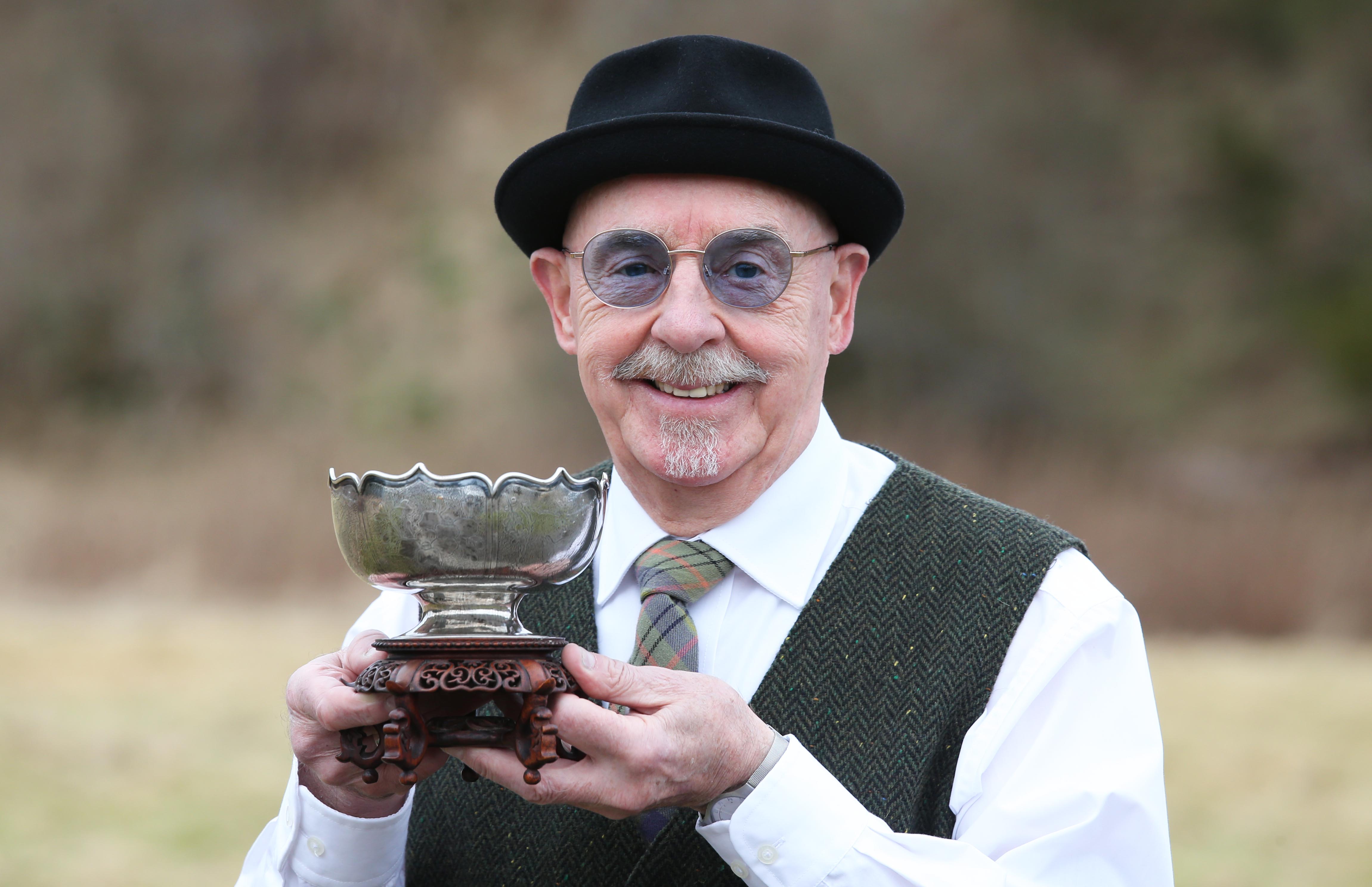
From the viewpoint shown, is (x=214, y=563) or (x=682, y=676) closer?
(x=682, y=676)

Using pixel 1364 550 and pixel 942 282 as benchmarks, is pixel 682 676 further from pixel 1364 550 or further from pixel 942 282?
pixel 942 282

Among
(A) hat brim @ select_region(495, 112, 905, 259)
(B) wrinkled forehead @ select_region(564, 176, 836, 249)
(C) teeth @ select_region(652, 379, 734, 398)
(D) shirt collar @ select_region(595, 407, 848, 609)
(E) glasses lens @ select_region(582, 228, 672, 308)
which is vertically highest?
(A) hat brim @ select_region(495, 112, 905, 259)

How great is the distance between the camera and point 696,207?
8.20 feet

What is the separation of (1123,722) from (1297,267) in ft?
50.3

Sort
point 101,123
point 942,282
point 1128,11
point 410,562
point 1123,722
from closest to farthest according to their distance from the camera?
point 410,562
point 1123,722
point 942,282
point 1128,11
point 101,123

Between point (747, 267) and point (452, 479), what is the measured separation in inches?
35.5

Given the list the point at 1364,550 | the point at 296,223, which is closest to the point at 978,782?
the point at 1364,550

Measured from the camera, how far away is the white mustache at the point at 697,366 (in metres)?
2.52

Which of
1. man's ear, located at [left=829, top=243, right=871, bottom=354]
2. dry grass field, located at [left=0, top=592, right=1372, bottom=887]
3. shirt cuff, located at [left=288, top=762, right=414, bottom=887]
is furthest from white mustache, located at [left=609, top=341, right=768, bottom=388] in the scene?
dry grass field, located at [left=0, top=592, right=1372, bottom=887]

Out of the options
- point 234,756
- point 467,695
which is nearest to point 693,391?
point 467,695

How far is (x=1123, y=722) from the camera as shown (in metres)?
2.24

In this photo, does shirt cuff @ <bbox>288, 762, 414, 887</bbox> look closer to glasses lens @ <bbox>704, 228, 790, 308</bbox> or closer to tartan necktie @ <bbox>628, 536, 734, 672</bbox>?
tartan necktie @ <bbox>628, 536, 734, 672</bbox>

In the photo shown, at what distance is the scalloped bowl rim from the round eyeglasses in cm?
70

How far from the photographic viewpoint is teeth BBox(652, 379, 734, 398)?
2.55m
